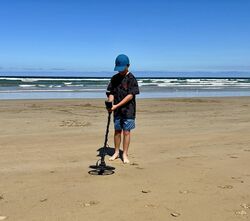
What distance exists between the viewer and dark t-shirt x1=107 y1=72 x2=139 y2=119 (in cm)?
691

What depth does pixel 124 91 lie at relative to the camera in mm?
6945

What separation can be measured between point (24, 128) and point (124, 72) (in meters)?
4.77

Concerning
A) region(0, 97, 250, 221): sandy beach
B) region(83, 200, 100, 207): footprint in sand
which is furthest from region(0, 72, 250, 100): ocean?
region(83, 200, 100, 207): footprint in sand

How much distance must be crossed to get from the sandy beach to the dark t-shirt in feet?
2.37

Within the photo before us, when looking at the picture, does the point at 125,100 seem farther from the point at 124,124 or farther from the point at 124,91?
the point at 124,124

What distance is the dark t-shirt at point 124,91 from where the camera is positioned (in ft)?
22.7

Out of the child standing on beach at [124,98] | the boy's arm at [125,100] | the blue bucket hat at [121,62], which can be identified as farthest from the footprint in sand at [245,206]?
the blue bucket hat at [121,62]

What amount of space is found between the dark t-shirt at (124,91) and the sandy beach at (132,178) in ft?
2.37

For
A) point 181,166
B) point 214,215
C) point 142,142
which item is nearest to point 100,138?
point 142,142

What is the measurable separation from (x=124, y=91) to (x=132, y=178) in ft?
5.81

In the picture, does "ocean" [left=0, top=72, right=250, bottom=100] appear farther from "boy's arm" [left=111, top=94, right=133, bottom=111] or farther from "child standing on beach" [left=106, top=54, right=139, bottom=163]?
"boy's arm" [left=111, top=94, right=133, bottom=111]

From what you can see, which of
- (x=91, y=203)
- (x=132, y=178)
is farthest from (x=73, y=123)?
(x=91, y=203)

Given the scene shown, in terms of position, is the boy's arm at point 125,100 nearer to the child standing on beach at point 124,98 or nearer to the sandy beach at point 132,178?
the child standing on beach at point 124,98

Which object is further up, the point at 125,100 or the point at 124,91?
the point at 124,91
